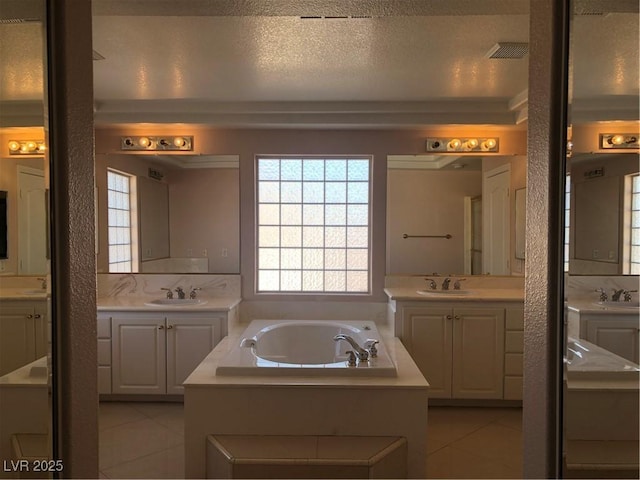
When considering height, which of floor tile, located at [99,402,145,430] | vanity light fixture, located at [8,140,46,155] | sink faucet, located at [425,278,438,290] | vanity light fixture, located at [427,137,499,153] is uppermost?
vanity light fixture, located at [427,137,499,153]

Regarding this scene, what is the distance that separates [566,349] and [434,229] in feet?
9.71

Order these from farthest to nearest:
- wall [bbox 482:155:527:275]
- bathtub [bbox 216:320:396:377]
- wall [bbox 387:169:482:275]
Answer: wall [bbox 387:169:482:275] → wall [bbox 482:155:527:275] → bathtub [bbox 216:320:396:377]

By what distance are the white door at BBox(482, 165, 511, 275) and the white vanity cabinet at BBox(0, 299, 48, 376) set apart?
11.9ft

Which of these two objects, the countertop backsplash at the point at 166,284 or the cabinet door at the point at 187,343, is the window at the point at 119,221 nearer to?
the countertop backsplash at the point at 166,284

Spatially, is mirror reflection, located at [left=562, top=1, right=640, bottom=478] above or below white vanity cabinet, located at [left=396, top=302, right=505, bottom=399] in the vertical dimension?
above

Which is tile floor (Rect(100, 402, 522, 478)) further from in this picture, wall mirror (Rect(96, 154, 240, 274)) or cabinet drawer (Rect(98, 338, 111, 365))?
wall mirror (Rect(96, 154, 240, 274))

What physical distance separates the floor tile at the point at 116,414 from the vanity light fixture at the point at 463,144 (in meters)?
3.34

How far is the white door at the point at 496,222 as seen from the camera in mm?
3916

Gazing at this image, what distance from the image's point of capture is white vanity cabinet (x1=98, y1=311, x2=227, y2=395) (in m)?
3.49

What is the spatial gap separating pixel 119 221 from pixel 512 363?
362cm

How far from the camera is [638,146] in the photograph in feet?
3.51

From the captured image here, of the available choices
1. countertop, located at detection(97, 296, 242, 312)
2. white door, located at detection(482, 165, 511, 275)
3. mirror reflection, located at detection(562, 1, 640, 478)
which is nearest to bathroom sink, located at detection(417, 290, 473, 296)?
white door, located at detection(482, 165, 511, 275)

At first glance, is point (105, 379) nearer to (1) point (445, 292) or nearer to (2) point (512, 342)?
(1) point (445, 292)

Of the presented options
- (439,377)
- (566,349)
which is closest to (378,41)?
(566,349)
